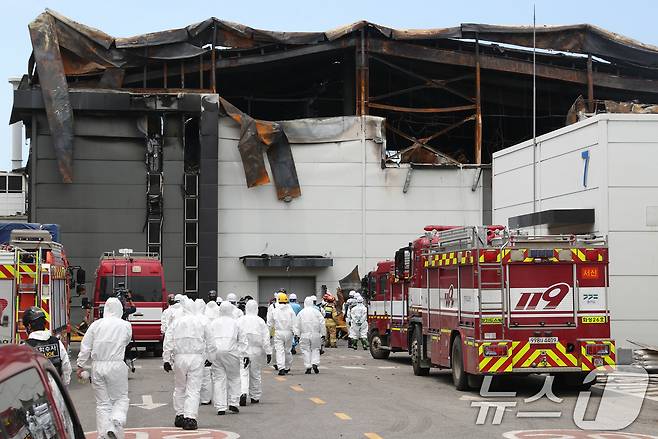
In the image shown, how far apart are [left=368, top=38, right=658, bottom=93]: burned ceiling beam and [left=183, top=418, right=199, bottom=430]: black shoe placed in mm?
30061

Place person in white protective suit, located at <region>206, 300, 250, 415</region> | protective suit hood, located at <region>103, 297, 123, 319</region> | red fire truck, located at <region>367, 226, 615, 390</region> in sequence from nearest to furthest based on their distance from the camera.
A: protective suit hood, located at <region>103, 297, 123, 319</region> < person in white protective suit, located at <region>206, 300, 250, 415</region> < red fire truck, located at <region>367, 226, 615, 390</region>

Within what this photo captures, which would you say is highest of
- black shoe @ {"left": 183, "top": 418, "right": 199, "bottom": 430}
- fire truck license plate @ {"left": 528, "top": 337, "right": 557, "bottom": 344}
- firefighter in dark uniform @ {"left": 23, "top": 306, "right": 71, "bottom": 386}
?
firefighter in dark uniform @ {"left": 23, "top": 306, "right": 71, "bottom": 386}

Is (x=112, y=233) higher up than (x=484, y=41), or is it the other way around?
(x=484, y=41)

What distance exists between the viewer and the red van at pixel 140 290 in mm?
29766

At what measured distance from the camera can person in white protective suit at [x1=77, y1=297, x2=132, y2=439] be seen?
12430 millimetres

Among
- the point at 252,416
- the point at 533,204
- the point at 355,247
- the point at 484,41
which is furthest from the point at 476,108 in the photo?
the point at 252,416

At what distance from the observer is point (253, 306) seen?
1819cm

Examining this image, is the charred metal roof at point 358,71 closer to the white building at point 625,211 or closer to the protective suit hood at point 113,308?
the white building at point 625,211

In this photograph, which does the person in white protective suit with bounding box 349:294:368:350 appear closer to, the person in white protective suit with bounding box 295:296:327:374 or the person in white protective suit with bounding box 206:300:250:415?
the person in white protective suit with bounding box 295:296:327:374

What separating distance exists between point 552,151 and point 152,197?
52.8 feet

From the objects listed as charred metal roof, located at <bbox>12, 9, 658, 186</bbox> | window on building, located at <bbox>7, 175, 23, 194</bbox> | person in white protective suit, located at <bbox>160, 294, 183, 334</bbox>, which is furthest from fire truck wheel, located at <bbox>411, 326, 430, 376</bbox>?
window on building, located at <bbox>7, 175, 23, 194</bbox>

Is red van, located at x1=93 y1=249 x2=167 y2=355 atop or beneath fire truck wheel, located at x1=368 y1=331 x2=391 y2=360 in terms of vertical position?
atop

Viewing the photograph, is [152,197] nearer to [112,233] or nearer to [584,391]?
[112,233]

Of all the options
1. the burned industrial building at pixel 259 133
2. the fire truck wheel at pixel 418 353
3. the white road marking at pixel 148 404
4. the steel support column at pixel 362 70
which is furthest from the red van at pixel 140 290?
the steel support column at pixel 362 70
